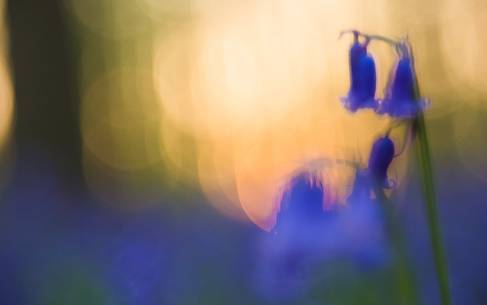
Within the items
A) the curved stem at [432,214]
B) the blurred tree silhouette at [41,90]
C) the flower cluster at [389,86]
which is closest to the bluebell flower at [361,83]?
the flower cluster at [389,86]

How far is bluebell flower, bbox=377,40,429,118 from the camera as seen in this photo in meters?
0.98

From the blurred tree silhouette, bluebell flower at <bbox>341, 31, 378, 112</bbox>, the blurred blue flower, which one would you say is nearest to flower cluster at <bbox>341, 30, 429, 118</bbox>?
bluebell flower at <bbox>341, 31, 378, 112</bbox>

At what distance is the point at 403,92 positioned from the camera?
3.32 ft

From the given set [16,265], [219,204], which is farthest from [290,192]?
[219,204]

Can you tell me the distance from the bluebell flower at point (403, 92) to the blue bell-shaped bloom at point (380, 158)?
4cm

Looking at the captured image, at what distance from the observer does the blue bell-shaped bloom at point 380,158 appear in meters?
0.99

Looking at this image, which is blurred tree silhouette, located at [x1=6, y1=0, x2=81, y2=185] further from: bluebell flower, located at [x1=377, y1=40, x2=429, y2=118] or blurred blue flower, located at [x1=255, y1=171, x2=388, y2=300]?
bluebell flower, located at [x1=377, y1=40, x2=429, y2=118]

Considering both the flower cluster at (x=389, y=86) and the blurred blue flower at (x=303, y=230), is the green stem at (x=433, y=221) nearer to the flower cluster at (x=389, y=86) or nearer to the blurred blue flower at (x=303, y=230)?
the flower cluster at (x=389, y=86)

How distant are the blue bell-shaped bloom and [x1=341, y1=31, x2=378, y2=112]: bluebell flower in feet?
0.31

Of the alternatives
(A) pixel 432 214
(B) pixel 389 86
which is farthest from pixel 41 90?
(A) pixel 432 214

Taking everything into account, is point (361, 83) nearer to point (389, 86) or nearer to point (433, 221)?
point (389, 86)

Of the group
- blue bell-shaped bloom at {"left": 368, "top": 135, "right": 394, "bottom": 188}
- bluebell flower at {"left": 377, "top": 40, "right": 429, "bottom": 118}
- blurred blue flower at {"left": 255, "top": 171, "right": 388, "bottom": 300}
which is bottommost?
blurred blue flower at {"left": 255, "top": 171, "right": 388, "bottom": 300}

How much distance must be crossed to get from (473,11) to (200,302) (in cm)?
340

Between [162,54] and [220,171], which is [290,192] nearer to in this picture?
[220,171]
